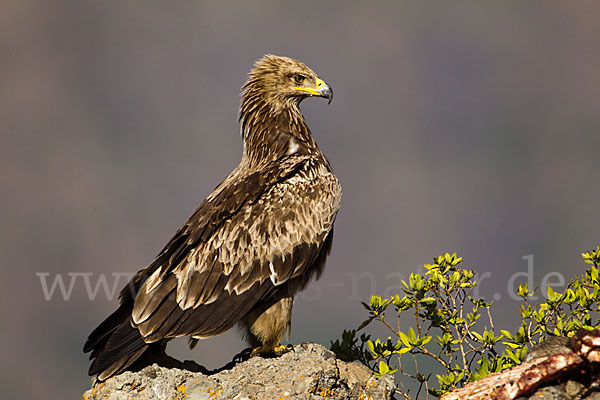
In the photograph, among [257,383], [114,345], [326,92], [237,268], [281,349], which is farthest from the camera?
[326,92]

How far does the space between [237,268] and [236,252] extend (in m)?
0.18

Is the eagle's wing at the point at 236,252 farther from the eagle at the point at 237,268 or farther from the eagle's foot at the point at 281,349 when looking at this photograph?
the eagle's foot at the point at 281,349

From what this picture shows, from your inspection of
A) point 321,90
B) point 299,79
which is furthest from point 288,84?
point 321,90

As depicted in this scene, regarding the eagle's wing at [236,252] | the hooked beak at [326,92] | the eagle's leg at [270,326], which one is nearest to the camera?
the eagle's wing at [236,252]

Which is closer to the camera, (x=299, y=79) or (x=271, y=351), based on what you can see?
(x=271, y=351)

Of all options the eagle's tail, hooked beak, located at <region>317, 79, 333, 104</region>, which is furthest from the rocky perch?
hooked beak, located at <region>317, 79, 333, 104</region>

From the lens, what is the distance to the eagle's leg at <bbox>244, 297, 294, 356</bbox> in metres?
7.23

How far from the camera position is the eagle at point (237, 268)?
6930mm

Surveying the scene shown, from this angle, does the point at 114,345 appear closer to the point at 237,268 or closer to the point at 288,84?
the point at 237,268

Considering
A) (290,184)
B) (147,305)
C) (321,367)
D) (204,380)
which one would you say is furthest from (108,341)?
(290,184)

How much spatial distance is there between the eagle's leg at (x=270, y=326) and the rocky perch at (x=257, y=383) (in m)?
0.67

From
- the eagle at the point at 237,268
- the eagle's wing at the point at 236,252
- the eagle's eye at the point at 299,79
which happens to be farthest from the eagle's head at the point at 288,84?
the eagle's wing at the point at 236,252

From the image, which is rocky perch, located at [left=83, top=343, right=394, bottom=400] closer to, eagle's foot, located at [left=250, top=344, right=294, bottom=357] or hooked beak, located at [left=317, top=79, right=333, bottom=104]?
eagle's foot, located at [left=250, top=344, right=294, bottom=357]

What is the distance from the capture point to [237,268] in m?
7.43
